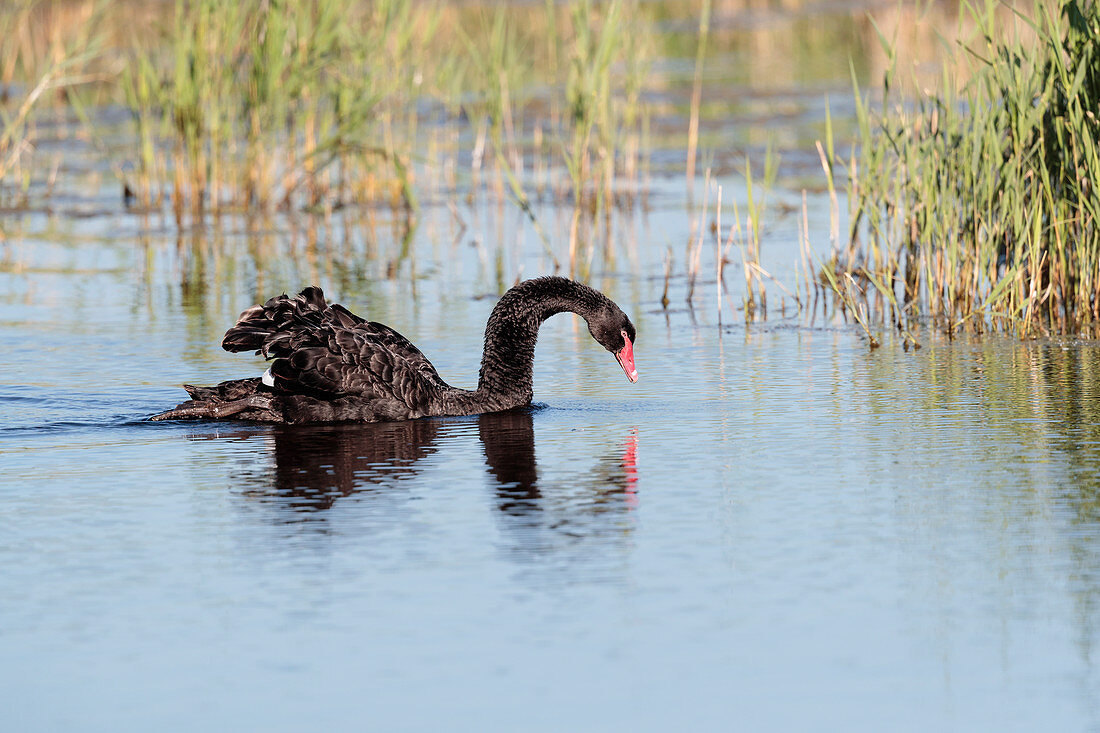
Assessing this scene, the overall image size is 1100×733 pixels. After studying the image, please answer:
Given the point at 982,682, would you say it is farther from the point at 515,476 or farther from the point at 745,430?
the point at 745,430

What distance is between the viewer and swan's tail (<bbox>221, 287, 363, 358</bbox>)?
29.0ft

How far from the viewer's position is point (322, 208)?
1748 centimetres

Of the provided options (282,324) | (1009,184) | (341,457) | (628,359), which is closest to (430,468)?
(341,457)

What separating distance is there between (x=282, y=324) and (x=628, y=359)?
72.3 inches

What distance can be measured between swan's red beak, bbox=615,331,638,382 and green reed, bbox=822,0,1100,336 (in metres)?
1.62

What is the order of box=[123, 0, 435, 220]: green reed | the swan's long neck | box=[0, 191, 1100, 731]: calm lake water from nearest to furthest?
box=[0, 191, 1100, 731]: calm lake water < the swan's long neck < box=[123, 0, 435, 220]: green reed

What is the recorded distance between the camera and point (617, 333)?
29.9 ft

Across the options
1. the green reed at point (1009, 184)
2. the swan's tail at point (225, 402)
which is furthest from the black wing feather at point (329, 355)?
the green reed at point (1009, 184)

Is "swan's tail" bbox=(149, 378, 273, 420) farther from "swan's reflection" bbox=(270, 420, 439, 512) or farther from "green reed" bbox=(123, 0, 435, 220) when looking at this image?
"green reed" bbox=(123, 0, 435, 220)

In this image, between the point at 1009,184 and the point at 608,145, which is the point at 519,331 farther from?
the point at 608,145

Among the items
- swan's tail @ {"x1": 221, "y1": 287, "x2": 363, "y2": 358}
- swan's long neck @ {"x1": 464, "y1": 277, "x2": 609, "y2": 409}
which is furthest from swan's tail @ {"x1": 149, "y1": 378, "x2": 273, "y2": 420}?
swan's long neck @ {"x1": 464, "y1": 277, "x2": 609, "y2": 409}

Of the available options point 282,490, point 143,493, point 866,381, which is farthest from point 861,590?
point 866,381

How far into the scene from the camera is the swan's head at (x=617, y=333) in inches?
358

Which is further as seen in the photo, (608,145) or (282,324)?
(608,145)
